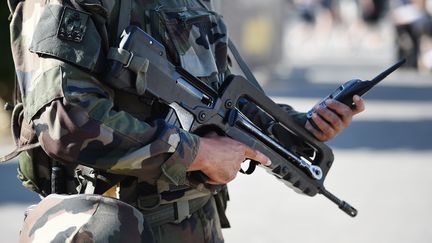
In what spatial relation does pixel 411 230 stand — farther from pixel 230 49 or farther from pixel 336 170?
pixel 230 49

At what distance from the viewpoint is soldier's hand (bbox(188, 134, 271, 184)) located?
2.22 m

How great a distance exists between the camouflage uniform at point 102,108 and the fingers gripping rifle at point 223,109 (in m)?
0.04

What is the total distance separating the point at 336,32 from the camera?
20328 millimetres

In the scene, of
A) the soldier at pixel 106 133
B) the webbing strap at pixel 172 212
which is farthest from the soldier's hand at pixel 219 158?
the webbing strap at pixel 172 212

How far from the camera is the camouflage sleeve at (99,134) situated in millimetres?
2039

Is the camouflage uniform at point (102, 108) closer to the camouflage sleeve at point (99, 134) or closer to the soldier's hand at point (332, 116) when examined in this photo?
the camouflage sleeve at point (99, 134)

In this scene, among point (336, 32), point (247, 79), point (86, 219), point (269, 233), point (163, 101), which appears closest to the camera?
point (86, 219)

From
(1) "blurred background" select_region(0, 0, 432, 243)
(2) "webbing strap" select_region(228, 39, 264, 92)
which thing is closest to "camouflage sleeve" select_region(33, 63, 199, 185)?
(2) "webbing strap" select_region(228, 39, 264, 92)

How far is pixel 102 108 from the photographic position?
208cm

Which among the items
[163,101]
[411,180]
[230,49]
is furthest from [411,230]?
[163,101]

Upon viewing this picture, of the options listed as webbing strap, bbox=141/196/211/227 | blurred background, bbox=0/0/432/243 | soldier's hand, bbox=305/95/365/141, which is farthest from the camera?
blurred background, bbox=0/0/432/243

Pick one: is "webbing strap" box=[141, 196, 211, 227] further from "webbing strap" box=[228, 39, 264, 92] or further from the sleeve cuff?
"webbing strap" box=[228, 39, 264, 92]

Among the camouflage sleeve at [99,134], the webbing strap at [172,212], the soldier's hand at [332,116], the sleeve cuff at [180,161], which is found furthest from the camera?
the soldier's hand at [332,116]

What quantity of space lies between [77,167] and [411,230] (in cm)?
348
